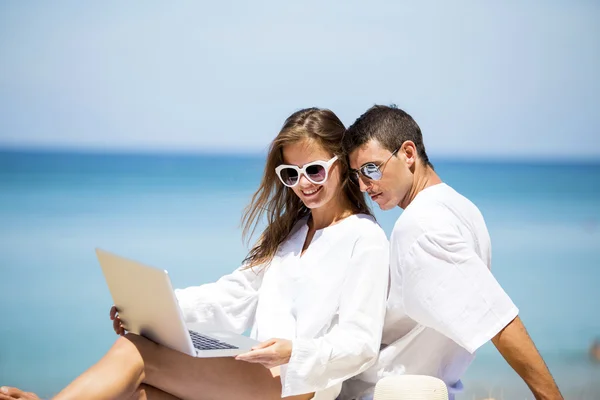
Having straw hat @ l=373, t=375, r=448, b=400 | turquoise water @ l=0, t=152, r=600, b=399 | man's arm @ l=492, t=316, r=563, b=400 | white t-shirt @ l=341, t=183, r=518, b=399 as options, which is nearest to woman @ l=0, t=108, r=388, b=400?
white t-shirt @ l=341, t=183, r=518, b=399

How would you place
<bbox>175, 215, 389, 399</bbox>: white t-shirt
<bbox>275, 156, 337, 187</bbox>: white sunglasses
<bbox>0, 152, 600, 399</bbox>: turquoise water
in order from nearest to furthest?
1. <bbox>175, 215, 389, 399</bbox>: white t-shirt
2. <bbox>275, 156, 337, 187</bbox>: white sunglasses
3. <bbox>0, 152, 600, 399</bbox>: turquoise water

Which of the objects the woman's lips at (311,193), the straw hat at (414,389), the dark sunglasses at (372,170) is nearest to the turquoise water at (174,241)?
the woman's lips at (311,193)

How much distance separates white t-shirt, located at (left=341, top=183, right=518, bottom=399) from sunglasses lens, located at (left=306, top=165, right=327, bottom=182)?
0.40 meters

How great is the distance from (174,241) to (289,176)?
10599 mm

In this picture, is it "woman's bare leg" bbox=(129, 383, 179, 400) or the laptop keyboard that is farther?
"woman's bare leg" bbox=(129, 383, 179, 400)

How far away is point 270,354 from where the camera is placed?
2.67 meters

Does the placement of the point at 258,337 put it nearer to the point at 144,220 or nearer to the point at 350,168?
the point at 350,168

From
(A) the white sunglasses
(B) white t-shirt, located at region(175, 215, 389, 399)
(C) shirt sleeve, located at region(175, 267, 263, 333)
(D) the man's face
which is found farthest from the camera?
(C) shirt sleeve, located at region(175, 267, 263, 333)

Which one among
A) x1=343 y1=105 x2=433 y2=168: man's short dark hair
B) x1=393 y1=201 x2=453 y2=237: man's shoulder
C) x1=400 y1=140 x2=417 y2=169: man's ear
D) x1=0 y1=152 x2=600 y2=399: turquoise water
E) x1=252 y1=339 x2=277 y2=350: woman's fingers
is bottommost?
x1=0 y1=152 x2=600 y2=399: turquoise water

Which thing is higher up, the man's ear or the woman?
the man's ear

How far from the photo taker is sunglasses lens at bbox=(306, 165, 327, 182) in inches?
125

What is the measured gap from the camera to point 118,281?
111 inches

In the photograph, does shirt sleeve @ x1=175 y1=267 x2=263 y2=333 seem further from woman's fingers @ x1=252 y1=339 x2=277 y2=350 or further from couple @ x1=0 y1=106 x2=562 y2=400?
woman's fingers @ x1=252 y1=339 x2=277 y2=350

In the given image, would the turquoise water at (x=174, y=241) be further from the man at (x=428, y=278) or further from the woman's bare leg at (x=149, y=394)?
the woman's bare leg at (x=149, y=394)
